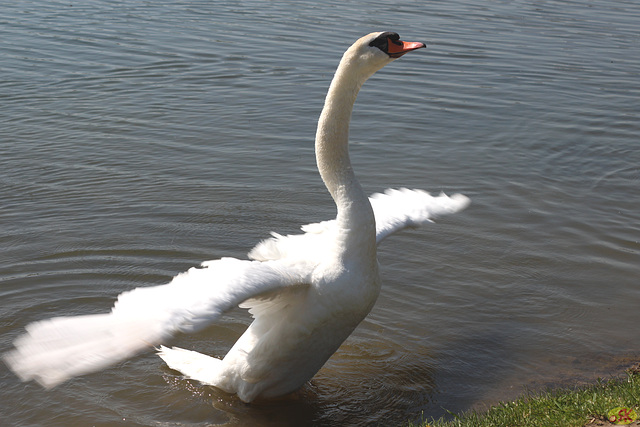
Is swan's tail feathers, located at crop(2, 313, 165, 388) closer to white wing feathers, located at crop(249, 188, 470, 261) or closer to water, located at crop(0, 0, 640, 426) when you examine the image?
white wing feathers, located at crop(249, 188, 470, 261)

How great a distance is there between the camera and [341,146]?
18.8ft

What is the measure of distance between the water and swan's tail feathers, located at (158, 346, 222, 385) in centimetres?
16

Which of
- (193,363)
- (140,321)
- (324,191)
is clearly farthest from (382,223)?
(324,191)

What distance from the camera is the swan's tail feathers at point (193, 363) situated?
6.18m

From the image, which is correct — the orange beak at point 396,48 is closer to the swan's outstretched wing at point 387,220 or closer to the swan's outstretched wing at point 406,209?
the swan's outstretched wing at point 387,220

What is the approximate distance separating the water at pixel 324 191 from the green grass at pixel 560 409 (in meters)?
0.73

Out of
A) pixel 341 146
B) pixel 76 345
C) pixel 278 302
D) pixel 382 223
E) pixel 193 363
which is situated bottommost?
pixel 193 363

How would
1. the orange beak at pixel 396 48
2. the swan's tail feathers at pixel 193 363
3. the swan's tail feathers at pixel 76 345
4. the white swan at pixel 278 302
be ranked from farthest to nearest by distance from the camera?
the swan's tail feathers at pixel 193 363 < the orange beak at pixel 396 48 < the white swan at pixel 278 302 < the swan's tail feathers at pixel 76 345

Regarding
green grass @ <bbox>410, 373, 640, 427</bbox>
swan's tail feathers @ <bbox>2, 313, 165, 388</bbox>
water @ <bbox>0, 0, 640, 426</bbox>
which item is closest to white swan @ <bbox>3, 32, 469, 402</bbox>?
swan's tail feathers @ <bbox>2, 313, 165, 388</bbox>

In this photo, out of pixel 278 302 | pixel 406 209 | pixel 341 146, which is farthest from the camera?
pixel 406 209

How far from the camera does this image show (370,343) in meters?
6.94

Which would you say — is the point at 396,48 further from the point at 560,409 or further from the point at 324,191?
the point at 324,191

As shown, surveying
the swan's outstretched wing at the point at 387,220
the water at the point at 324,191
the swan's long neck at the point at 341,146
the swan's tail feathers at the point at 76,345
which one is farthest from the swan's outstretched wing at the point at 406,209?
the swan's tail feathers at the point at 76,345

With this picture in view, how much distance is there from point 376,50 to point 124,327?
8.42 ft
